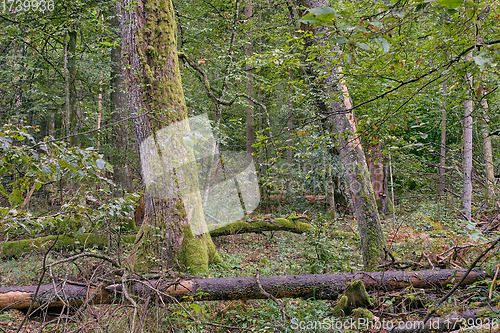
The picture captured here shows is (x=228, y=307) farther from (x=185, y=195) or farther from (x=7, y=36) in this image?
(x=7, y=36)

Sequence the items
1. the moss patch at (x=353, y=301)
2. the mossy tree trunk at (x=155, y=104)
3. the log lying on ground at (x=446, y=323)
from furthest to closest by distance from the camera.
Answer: the mossy tree trunk at (x=155, y=104) < the moss patch at (x=353, y=301) < the log lying on ground at (x=446, y=323)

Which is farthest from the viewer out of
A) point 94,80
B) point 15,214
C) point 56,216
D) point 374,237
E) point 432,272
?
point 94,80

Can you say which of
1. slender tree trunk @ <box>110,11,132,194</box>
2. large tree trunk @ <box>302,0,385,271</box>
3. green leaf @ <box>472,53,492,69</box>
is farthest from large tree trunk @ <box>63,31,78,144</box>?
green leaf @ <box>472,53,492,69</box>

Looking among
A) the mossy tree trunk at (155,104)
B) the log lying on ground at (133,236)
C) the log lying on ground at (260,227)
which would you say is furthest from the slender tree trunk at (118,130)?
the mossy tree trunk at (155,104)

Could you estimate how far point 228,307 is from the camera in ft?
13.6

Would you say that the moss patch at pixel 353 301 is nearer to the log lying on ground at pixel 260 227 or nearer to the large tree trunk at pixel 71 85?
the log lying on ground at pixel 260 227

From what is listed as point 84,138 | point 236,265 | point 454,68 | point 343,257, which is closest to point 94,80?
point 84,138

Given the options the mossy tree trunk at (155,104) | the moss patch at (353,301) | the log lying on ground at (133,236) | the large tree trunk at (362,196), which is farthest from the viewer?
the log lying on ground at (133,236)

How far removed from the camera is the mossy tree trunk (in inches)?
209

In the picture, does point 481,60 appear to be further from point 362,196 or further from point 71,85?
point 71,85

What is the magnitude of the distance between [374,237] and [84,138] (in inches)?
339

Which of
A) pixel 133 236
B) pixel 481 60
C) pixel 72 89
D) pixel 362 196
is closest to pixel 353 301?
pixel 362 196

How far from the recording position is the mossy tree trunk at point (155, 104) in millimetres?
5312

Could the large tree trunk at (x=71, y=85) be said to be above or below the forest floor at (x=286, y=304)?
above
